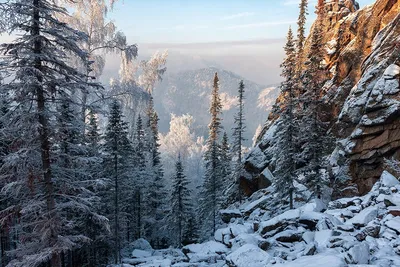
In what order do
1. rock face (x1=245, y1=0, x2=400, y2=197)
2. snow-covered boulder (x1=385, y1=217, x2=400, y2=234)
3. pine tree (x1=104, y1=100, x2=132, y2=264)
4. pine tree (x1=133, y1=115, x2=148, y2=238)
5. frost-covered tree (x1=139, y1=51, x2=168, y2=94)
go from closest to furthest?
snow-covered boulder (x1=385, y1=217, x2=400, y2=234) < rock face (x1=245, y1=0, x2=400, y2=197) < pine tree (x1=104, y1=100, x2=132, y2=264) < pine tree (x1=133, y1=115, x2=148, y2=238) < frost-covered tree (x1=139, y1=51, x2=168, y2=94)

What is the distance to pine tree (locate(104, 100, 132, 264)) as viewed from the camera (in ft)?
79.1

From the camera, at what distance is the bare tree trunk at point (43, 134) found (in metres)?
9.67

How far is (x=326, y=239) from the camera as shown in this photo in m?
10.5

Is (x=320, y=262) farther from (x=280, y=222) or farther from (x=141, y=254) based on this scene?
(x=141, y=254)

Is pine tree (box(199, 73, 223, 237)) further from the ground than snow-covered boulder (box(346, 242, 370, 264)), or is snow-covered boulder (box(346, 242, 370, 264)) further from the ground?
snow-covered boulder (box(346, 242, 370, 264))

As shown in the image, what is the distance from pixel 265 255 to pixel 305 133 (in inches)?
533

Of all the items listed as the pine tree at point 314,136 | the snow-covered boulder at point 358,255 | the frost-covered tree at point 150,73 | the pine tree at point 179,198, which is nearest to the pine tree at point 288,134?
the pine tree at point 314,136

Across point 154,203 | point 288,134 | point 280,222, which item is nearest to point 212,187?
point 154,203

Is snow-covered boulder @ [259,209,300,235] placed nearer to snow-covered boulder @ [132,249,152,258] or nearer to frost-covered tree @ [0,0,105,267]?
frost-covered tree @ [0,0,105,267]

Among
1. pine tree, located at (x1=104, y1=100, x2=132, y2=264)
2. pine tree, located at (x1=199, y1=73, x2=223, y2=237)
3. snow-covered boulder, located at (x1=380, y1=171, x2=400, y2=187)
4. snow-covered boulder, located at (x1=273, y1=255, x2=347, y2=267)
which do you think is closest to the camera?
snow-covered boulder, located at (x1=273, y1=255, x2=347, y2=267)

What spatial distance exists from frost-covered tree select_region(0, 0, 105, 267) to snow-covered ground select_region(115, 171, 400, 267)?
764cm

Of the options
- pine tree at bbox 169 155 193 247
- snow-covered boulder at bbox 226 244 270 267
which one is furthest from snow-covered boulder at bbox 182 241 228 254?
pine tree at bbox 169 155 193 247

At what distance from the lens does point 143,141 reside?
43.1m

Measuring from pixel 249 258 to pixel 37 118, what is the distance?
1007 cm
